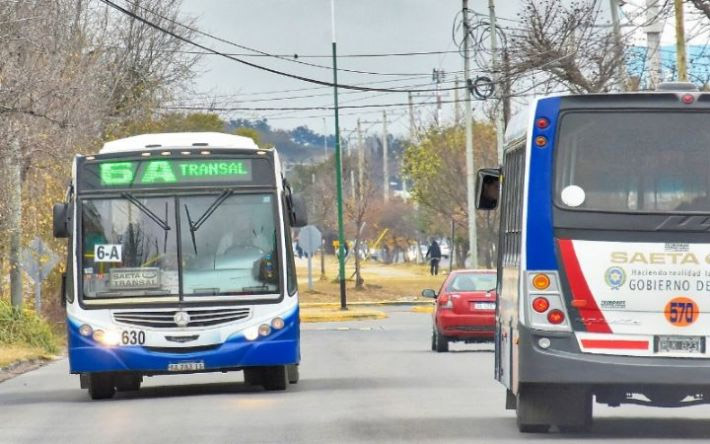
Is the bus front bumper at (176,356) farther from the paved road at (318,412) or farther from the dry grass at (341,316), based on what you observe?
the dry grass at (341,316)

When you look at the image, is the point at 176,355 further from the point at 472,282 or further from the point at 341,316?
the point at 341,316

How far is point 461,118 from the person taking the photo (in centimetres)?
8438

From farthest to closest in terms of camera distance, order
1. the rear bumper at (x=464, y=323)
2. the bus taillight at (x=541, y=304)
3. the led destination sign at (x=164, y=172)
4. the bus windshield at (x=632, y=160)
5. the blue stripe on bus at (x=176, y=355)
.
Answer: the rear bumper at (x=464, y=323), the led destination sign at (x=164, y=172), the blue stripe on bus at (x=176, y=355), the bus windshield at (x=632, y=160), the bus taillight at (x=541, y=304)

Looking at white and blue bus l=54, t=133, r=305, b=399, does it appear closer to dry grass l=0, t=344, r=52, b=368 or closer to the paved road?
the paved road

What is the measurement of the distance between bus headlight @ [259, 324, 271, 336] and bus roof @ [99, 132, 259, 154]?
7.40 feet

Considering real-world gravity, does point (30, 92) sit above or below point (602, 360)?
above

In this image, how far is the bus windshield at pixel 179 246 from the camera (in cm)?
2056

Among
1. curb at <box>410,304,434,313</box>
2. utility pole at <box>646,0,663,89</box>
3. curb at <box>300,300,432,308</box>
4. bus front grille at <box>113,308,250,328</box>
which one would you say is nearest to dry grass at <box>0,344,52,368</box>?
bus front grille at <box>113,308,250,328</box>

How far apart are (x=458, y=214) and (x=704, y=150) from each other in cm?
6844

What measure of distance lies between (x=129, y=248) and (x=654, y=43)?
21603mm

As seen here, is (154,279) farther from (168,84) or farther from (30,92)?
(168,84)

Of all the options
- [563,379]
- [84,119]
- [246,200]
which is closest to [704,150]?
[563,379]

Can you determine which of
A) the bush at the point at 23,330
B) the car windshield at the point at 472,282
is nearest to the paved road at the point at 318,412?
the car windshield at the point at 472,282

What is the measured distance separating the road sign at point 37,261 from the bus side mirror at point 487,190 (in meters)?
→ 21.2
